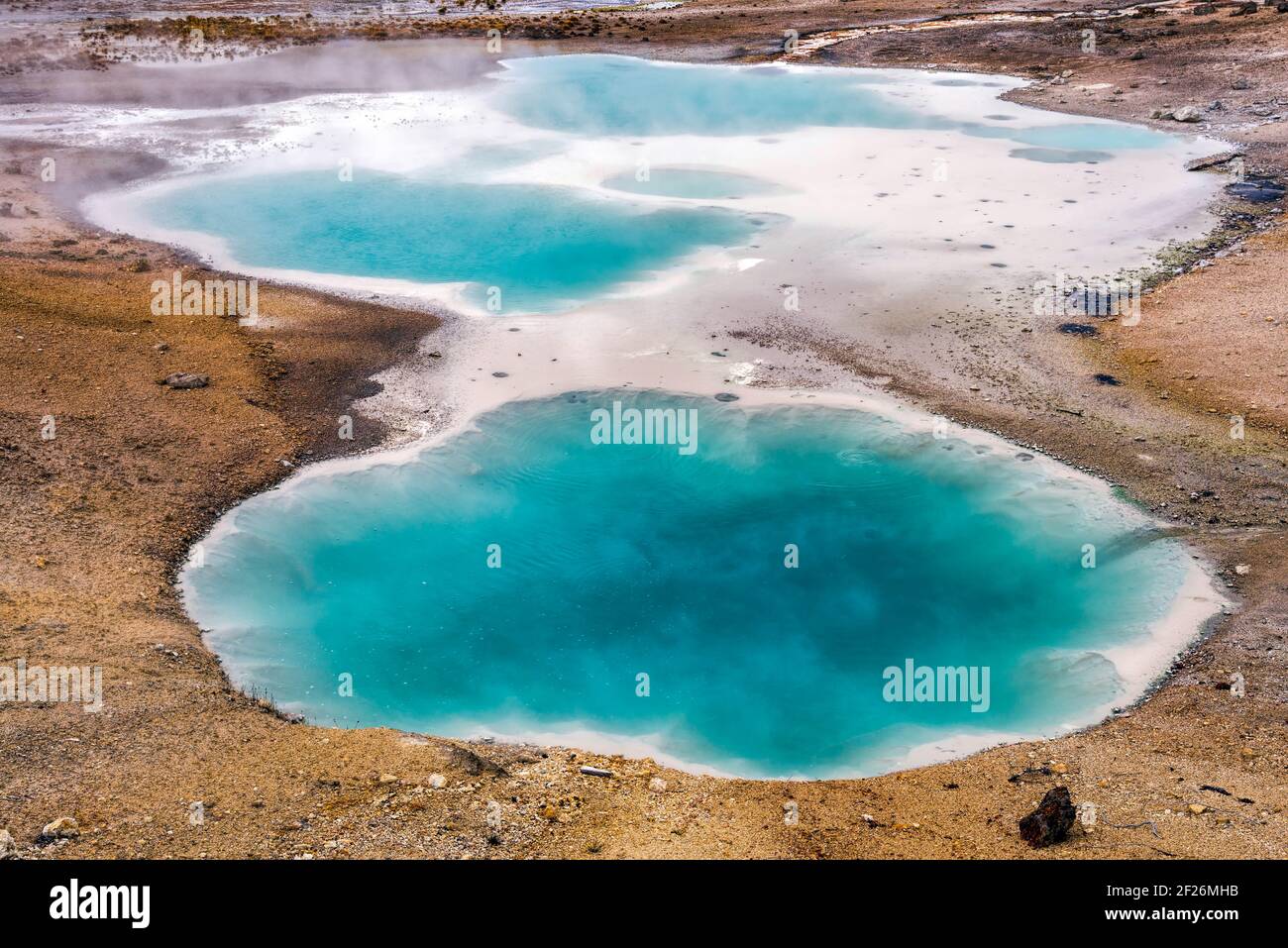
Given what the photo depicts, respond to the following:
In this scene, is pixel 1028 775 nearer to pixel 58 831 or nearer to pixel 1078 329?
pixel 58 831

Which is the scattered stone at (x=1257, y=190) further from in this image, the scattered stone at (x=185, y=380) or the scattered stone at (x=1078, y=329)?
the scattered stone at (x=185, y=380)

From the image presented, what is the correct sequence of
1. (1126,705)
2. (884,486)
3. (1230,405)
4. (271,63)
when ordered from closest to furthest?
1. (1126,705)
2. (884,486)
3. (1230,405)
4. (271,63)

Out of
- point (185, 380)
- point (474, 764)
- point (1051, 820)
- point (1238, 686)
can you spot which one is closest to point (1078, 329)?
point (1238, 686)

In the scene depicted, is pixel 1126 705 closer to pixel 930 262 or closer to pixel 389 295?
pixel 930 262

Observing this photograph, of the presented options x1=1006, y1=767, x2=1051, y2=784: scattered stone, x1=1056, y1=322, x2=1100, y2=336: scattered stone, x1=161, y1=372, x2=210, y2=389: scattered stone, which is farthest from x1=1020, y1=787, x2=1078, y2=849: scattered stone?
x1=161, y1=372, x2=210, y2=389: scattered stone
